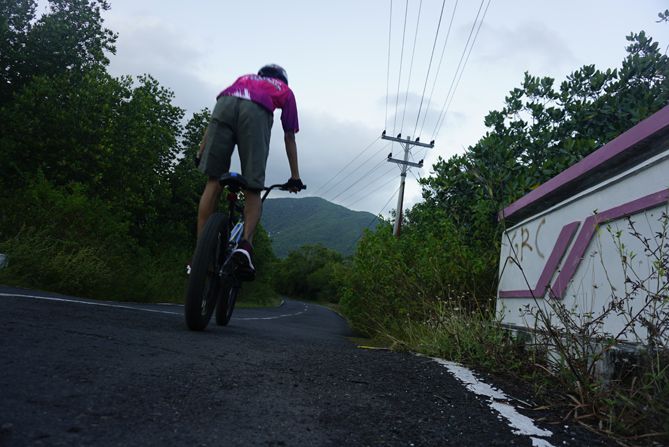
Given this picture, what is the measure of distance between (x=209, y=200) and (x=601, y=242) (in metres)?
3.13

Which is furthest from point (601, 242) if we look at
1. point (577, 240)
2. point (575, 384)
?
point (575, 384)

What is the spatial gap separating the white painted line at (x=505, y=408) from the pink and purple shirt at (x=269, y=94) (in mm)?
2290

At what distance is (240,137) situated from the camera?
3822 millimetres

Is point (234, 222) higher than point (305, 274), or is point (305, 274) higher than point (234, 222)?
point (305, 274)

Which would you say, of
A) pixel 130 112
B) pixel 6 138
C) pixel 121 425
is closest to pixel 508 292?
pixel 121 425

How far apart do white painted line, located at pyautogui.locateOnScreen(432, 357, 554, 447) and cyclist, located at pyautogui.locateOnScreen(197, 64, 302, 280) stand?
1.73 metres

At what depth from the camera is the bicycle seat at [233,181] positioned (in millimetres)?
3621

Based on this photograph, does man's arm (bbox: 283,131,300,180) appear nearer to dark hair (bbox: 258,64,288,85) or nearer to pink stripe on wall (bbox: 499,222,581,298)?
dark hair (bbox: 258,64,288,85)

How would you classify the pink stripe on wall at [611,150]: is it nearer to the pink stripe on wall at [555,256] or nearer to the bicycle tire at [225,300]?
the pink stripe on wall at [555,256]

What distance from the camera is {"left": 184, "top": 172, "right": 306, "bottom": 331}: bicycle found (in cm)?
355

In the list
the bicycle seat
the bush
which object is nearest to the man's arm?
the bicycle seat

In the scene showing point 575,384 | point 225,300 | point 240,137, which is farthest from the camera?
point 225,300

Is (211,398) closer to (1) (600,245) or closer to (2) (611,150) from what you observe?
(1) (600,245)

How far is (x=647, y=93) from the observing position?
9.44 meters
